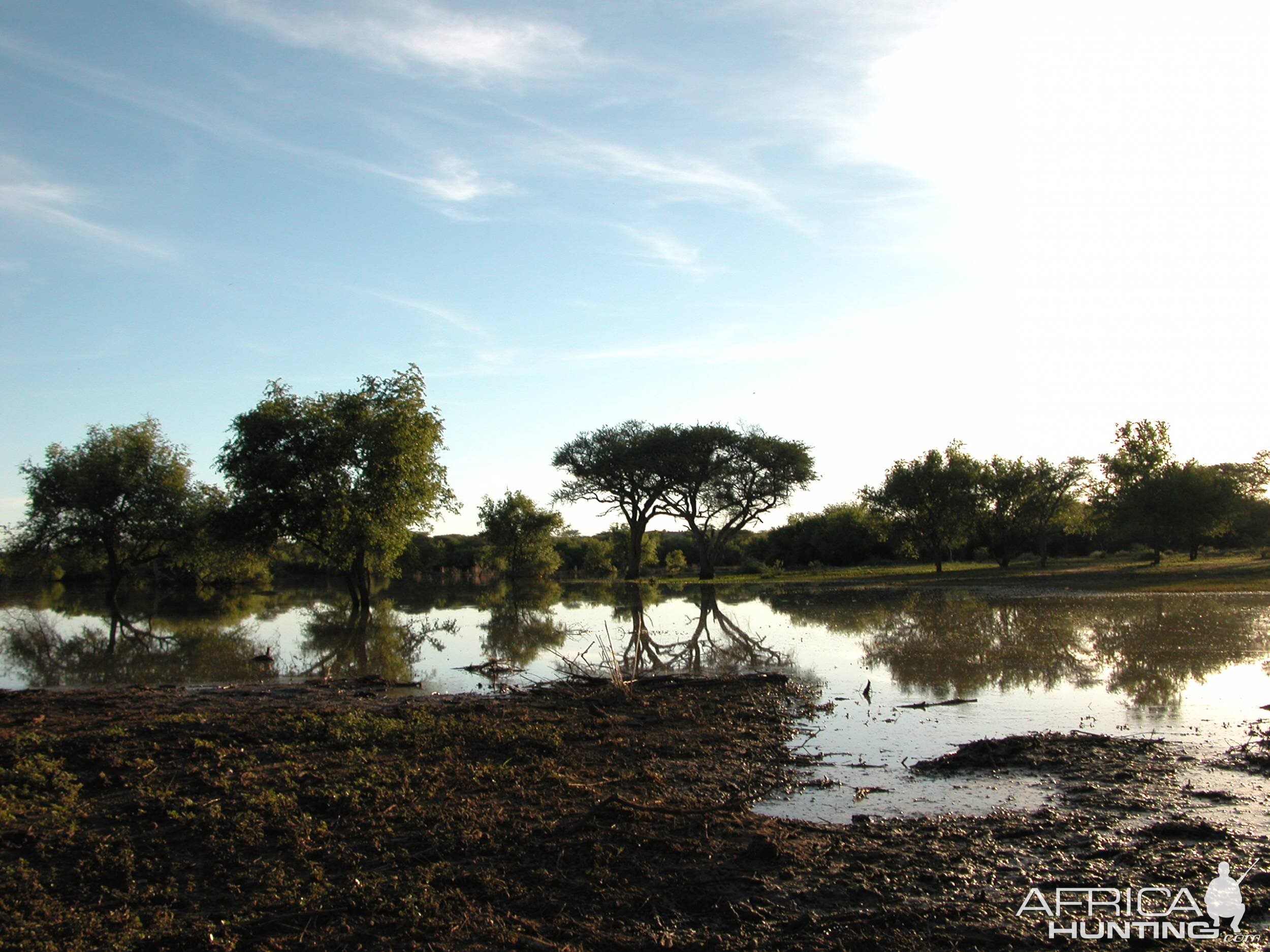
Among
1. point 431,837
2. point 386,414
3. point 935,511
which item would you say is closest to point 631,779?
point 431,837

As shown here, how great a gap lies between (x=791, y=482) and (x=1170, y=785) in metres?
49.4

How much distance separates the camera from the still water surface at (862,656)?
8.31 m

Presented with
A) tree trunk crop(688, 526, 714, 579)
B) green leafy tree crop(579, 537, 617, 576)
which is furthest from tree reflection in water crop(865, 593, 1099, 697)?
green leafy tree crop(579, 537, 617, 576)

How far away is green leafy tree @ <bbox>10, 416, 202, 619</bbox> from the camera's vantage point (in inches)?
1489

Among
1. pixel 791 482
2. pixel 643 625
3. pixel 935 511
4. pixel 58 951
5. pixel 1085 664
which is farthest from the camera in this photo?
pixel 791 482

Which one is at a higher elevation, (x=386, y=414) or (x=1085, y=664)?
(x=386, y=414)

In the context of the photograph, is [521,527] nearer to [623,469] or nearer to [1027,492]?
[623,469]

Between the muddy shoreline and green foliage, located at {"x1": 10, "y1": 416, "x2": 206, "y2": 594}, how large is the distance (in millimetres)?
34274

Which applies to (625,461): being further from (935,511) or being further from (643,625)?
(643,625)

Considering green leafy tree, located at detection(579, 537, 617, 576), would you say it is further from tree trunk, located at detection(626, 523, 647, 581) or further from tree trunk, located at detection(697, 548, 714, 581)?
tree trunk, located at detection(697, 548, 714, 581)

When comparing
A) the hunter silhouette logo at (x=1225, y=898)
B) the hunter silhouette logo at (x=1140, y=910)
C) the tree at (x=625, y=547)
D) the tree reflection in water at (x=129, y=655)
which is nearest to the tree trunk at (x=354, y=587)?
the tree reflection in water at (x=129, y=655)

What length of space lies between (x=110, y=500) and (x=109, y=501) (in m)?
0.05

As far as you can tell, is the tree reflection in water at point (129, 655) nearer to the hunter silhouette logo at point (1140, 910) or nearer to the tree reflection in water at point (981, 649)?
the tree reflection in water at point (981, 649)

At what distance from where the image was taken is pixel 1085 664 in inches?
532
